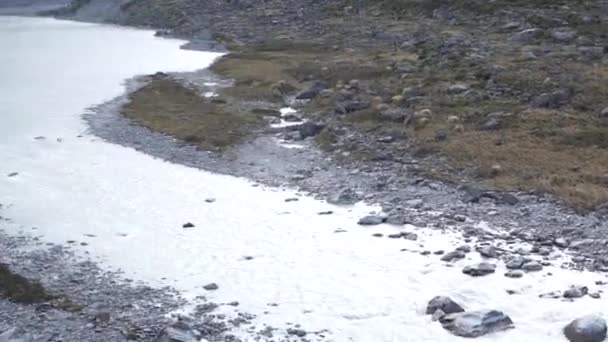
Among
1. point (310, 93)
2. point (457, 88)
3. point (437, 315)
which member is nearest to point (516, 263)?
point (437, 315)

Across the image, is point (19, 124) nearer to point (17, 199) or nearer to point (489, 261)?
point (17, 199)

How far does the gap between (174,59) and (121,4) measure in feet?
245

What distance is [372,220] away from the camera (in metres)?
24.5

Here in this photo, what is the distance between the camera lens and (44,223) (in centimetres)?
2592

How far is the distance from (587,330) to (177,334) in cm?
897

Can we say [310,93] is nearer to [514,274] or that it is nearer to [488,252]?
[488,252]

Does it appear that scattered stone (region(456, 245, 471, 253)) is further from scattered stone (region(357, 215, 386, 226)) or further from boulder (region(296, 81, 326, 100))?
boulder (region(296, 81, 326, 100))

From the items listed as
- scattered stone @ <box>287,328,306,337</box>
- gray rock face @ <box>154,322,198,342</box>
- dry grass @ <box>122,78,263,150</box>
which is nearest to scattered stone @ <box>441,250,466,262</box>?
scattered stone @ <box>287,328,306,337</box>

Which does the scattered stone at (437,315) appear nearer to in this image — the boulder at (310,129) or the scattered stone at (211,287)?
the scattered stone at (211,287)

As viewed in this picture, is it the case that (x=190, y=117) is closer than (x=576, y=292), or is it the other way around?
(x=576, y=292)

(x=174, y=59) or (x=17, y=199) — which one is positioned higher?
(x=17, y=199)

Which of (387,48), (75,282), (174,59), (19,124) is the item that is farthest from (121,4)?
(75,282)

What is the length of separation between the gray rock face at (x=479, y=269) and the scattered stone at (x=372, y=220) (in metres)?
4.79

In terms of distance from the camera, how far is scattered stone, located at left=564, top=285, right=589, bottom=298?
1828cm
